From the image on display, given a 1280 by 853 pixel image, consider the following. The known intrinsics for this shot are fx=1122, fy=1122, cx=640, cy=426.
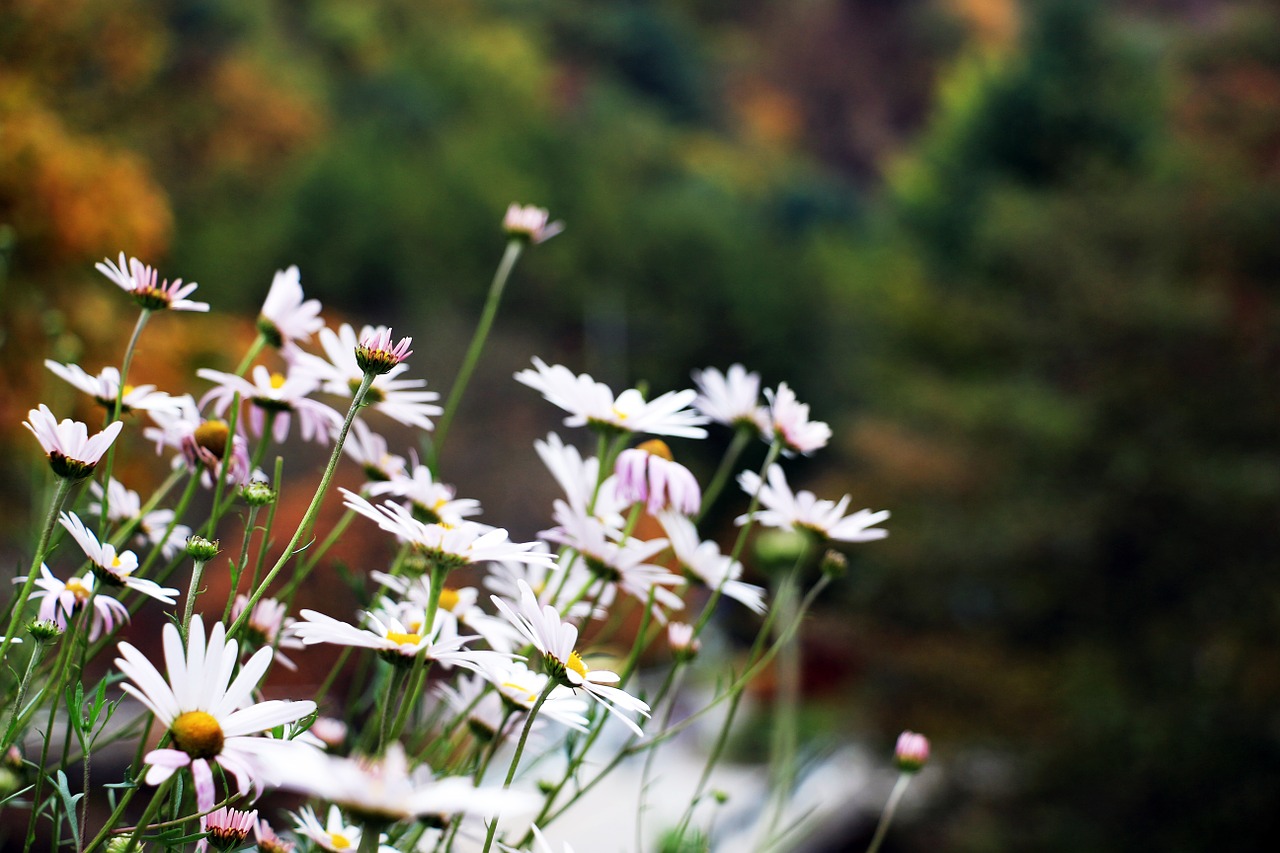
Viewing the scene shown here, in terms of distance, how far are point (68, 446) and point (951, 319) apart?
300 inches

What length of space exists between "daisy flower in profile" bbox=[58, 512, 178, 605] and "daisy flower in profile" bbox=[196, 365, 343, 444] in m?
0.12

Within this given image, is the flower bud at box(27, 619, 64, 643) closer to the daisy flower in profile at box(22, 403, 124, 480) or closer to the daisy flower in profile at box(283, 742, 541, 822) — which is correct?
the daisy flower in profile at box(22, 403, 124, 480)

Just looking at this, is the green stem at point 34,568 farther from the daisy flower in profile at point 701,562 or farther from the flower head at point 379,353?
the daisy flower in profile at point 701,562

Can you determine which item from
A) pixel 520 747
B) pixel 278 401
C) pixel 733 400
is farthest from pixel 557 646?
pixel 733 400

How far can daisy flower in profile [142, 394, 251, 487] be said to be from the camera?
61 centimetres

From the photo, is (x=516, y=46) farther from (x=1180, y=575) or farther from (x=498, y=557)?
(x=498, y=557)

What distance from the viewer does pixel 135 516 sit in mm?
654

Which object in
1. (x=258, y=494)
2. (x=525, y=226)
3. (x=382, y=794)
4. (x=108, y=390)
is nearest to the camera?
(x=382, y=794)

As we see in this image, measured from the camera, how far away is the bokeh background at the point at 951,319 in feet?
15.3

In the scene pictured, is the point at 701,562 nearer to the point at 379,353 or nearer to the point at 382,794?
the point at 379,353

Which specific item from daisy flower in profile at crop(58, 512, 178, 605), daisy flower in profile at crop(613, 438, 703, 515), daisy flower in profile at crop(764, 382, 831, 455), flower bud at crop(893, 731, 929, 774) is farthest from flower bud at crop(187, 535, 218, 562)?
flower bud at crop(893, 731, 929, 774)

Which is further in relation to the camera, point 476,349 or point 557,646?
point 476,349

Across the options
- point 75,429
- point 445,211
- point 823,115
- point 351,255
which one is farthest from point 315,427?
point 823,115

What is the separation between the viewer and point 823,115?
2691 cm
